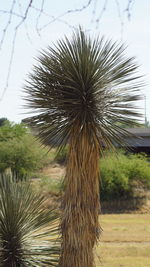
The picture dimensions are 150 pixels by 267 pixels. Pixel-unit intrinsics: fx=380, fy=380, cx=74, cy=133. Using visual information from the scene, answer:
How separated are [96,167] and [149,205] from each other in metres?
13.7

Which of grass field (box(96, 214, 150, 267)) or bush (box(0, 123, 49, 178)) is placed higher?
bush (box(0, 123, 49, 178))

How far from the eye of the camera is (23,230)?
635cm

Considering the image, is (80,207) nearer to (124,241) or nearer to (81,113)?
(81,113)

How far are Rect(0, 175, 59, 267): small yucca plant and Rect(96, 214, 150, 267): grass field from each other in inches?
69.1

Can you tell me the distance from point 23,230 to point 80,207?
1450 millimetres

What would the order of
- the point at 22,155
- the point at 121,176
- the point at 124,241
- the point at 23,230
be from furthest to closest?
the point at 22,155 < the point at 121,176 < the point at 124,241 < the point at 23,230

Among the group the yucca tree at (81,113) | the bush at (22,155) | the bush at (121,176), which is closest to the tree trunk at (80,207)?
the yucca tree at (81,113)

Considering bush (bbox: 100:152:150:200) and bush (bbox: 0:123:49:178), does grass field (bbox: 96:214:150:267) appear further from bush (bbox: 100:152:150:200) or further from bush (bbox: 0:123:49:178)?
bush (bbox: 0:123:49:178)

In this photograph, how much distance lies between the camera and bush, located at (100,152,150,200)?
61.7 feet

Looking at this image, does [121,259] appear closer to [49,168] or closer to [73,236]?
[73,236]

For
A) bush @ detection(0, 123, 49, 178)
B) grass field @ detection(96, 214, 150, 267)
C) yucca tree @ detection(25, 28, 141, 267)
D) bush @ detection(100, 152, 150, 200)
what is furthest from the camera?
bush @ detection(0, 123, 49, 178)

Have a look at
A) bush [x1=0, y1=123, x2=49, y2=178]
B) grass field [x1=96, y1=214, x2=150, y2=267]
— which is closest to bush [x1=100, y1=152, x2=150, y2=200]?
grass field [x1=96, y1=214, x2=150, y2=267]

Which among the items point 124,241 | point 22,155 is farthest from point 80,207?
point 22,155

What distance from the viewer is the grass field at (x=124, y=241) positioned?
9930mm
